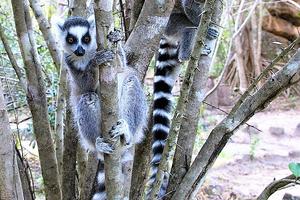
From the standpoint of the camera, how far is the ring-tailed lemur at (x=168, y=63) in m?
2.96

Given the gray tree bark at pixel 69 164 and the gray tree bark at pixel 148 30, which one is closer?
the gray tree bark at pixel 148 30

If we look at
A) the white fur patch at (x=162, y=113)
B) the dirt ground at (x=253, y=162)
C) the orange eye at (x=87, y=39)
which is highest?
the orange eye at (x=87, y=39)

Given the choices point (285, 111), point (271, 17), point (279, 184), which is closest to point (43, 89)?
point (279, 184)

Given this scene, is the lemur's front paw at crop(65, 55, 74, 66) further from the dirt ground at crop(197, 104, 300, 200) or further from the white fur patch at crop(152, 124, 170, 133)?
the dirt ground at crop(197, 104, 300, 200)

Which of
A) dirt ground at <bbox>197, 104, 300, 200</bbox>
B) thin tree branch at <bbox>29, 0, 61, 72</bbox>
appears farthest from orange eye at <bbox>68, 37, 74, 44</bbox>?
dirt ground at <bbox>197, 104, 300, 200</bbox>

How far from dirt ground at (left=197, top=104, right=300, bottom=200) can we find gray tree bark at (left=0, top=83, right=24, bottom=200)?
3154 mm

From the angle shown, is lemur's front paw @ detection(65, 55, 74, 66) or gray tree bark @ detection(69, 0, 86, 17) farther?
gray tree bark @ detection(69, 0, 86, 17)

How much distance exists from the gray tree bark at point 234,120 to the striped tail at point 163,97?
29cm

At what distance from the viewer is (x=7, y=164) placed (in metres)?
2.29

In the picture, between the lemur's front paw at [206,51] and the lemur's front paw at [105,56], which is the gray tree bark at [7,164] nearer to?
the lemur's front paw at [105,56]

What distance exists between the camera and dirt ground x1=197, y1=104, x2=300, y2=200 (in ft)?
21.2

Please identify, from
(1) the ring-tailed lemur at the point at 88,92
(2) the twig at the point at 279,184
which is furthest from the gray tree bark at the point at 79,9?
(2) the twig at the point at 279,184

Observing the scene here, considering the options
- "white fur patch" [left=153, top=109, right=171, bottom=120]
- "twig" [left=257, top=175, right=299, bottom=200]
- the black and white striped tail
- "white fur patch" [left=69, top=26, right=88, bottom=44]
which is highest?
"white fur patch" [left=69, top=26, right=88, bottom=44]

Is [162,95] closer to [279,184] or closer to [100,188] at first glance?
[100,188]
